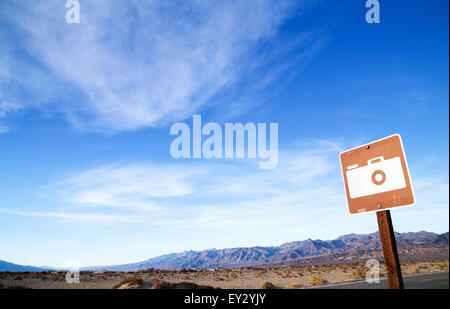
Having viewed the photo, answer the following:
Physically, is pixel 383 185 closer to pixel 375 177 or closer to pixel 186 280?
pixel 375 177

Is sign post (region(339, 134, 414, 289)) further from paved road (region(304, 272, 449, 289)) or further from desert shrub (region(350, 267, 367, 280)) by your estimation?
desert shrub (region(350, 267, 367, 280))

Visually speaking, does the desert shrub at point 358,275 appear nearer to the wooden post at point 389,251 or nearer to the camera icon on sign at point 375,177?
the wooden post at point 389,251

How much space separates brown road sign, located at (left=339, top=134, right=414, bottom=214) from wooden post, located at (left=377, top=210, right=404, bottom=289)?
0.40 ft

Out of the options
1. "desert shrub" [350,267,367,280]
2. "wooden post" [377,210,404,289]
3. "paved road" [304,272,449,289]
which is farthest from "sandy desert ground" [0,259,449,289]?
"wooden post" [377,210,404,289]

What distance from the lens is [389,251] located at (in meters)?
2.53

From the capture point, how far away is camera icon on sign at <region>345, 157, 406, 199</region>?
2.52m

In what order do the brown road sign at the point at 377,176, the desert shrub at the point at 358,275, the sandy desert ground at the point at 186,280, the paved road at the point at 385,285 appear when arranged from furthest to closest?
the desert shrub at the point at 358,275 → the sandy desert ground at the point at 186,280 → the paved road at the point at 385,285 → the brown road sign at the point at 377,176

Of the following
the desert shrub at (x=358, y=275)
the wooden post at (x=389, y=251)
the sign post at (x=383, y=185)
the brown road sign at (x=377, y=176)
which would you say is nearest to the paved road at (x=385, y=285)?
the desert shrub at (x=358, y=275)

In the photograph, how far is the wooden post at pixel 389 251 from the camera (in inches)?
98.5

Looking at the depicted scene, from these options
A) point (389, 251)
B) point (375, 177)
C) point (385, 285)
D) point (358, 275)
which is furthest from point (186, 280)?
point (375, 177)
